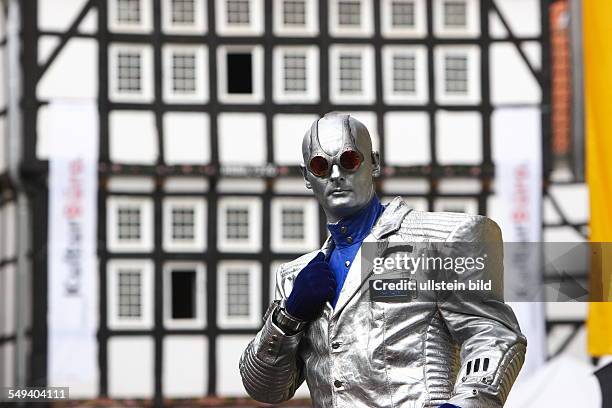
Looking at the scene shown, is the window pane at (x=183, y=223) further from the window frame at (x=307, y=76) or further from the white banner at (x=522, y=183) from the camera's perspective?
the white banner at (x=522, y=183)

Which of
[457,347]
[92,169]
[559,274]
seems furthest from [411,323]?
[92,169]

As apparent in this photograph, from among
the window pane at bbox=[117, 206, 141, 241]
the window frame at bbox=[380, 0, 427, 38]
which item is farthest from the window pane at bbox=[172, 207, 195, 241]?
the window frame at bbox=[380, 0, 427, 38]

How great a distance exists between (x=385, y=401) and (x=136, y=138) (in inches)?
520

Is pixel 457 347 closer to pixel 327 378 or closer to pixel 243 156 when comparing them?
pixel 327 378

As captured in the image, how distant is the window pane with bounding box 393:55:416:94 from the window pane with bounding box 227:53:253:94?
1753 mm

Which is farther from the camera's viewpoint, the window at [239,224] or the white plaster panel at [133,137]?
the window at [239,224]

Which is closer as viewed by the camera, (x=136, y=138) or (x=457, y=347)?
(x=457, y=347)

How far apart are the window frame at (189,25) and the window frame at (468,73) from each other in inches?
112

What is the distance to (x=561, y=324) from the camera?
1683 centimetres

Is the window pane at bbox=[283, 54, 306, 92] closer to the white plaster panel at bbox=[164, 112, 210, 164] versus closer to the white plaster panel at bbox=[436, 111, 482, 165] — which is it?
the white plaster panel at bbox=[164, 112, 210, 164]

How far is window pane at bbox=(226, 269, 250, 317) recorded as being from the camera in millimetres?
16781

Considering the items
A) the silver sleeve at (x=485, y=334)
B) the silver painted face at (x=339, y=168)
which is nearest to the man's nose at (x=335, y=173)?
the silver painted face at (x=339, y=168)

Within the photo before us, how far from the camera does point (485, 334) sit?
142 inches

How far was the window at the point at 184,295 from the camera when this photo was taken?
16.6m
